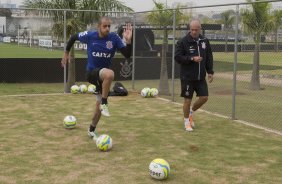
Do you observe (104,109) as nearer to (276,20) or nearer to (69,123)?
(69,123)

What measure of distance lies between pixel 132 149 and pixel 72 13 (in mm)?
8359

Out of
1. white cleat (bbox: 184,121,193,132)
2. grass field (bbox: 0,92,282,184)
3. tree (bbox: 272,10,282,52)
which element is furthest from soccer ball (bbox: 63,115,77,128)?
tree (bbox: 272,10,282,52)

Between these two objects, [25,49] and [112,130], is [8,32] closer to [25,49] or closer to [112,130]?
[25,49]

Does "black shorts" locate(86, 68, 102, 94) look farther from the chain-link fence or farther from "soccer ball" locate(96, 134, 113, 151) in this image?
the chain-link fence

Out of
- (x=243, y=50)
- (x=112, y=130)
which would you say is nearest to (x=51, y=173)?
(x=112, y=130)

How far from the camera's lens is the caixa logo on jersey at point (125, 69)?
1705 centimetres

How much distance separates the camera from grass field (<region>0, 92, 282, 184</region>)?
533 cm

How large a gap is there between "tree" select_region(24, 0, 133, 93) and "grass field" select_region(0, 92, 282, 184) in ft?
13.2

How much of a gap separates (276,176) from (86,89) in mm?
8370

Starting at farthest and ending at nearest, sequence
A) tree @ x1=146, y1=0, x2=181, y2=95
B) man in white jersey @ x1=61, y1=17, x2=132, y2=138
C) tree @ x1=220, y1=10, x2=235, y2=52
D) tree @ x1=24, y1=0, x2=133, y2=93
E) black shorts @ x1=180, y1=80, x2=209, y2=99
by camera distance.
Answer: tree @ x1=24, y1=0, x2=133, y2=93, tree @ x1=146, y1=0, x2=181, y2=95, tree @ x1=220, y1=10, x2=235, y2=52, black shorts @ x1=180, y1=80, x2=209, y2=99, man in white jersey @ x1=61, y1=17, x2=132, y2=138

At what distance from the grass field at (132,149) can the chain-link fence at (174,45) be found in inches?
60.7

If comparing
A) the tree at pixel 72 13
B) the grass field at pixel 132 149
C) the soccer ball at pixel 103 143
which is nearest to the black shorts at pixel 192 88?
the grass field at pixel 132 149

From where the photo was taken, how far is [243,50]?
9844 millimetres

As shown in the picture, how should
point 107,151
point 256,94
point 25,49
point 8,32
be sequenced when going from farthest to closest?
point 25,49, point 8,32, point 256,94, point 107,151
